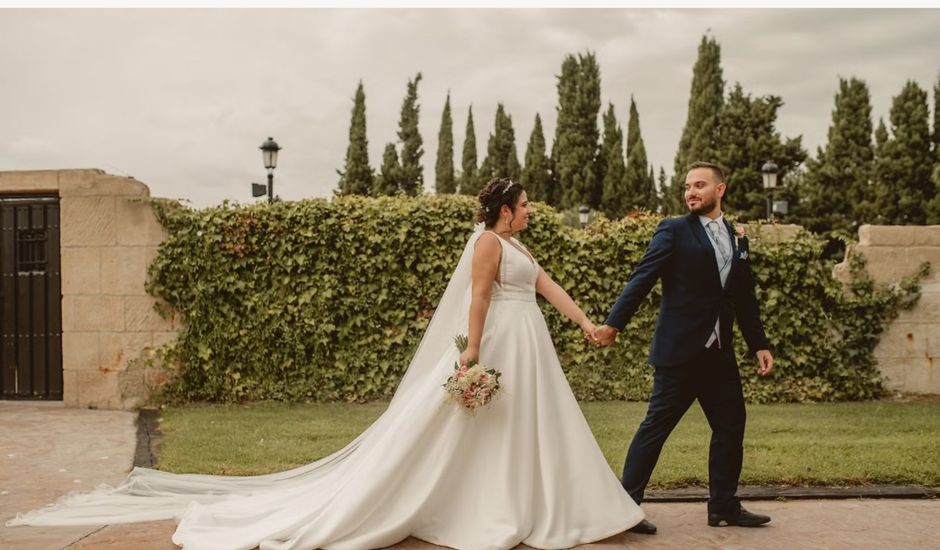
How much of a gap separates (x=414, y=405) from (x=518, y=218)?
4.09 feet

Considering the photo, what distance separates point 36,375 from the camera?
32.6ft

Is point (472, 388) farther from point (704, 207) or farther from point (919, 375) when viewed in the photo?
point (919, 375)

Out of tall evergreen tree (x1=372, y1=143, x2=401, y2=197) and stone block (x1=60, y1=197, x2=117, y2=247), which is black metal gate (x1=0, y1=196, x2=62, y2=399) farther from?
tall evergreen tree (x1=372, y1=143, x2=401, y2=197)

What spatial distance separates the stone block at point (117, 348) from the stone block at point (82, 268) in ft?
1.89

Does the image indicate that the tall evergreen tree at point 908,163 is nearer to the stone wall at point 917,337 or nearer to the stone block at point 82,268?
the stone wall at point 917,337

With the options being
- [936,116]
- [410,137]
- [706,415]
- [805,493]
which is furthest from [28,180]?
[410,137]

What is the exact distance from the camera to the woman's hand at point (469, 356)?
4504mm

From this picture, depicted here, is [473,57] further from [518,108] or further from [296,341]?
[518,108]

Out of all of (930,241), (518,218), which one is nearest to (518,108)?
(930,241)

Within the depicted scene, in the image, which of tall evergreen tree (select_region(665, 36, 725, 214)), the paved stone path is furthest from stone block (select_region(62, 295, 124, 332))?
tall evergreen tree (select_region(665, 36, 725, 214))

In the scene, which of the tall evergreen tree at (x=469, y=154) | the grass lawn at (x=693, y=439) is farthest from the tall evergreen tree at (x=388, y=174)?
the grass lawn at (x=693, y=439)

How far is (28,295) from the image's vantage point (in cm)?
988

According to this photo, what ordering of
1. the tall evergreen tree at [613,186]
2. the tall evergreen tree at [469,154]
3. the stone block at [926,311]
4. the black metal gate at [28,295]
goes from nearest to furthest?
the black metal gate at [28,295] < the stone block at [926,311] < the tall evergreen tree at [613,186] < the tall evergreen tree at [469,154]

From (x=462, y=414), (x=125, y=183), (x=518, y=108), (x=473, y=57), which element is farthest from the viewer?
(x=518, y=108)
